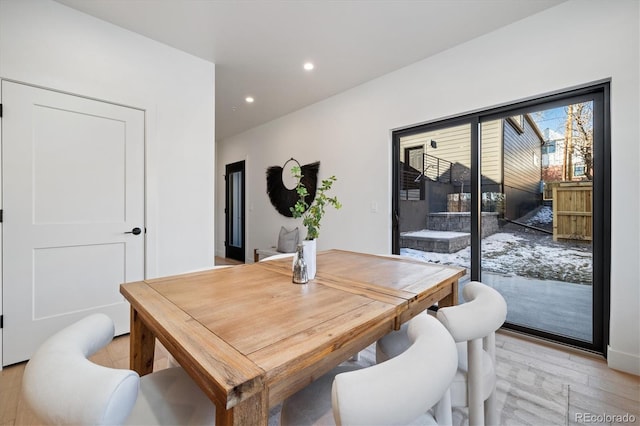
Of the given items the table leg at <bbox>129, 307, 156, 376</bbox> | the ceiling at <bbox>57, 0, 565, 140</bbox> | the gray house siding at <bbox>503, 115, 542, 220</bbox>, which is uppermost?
the ceiling at <bbox>57, 0, 565, 140</bbox>

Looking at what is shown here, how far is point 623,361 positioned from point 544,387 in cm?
67

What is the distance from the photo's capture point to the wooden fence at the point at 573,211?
7.07ft

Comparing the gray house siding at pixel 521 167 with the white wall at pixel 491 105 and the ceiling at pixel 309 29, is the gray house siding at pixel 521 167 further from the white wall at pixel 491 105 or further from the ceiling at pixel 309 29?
the ceiling at pixel 309 29

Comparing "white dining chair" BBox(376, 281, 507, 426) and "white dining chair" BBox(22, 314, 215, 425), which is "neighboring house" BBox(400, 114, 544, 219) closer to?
"white dining chair" BBox(376, 281, 507, 426)

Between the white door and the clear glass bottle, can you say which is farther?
the white door

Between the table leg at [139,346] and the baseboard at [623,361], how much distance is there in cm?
289

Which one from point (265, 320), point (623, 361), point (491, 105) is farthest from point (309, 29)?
point (623, 361)

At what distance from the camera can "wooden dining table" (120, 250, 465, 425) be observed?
2.14ft

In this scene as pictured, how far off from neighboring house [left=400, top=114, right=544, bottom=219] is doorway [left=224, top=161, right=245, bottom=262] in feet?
12.0

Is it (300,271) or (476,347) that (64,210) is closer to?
(300,271)

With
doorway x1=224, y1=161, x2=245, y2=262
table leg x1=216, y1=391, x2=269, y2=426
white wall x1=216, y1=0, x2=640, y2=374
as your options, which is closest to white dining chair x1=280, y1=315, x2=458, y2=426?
table leg x1=216, y1=391, x2=269, y2=426

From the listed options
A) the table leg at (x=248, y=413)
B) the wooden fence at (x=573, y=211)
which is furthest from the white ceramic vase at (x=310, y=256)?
the wooden fence at (x=573, y=211)

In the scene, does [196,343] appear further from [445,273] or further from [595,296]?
[595,296]

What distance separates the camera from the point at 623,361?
1.88 metres
